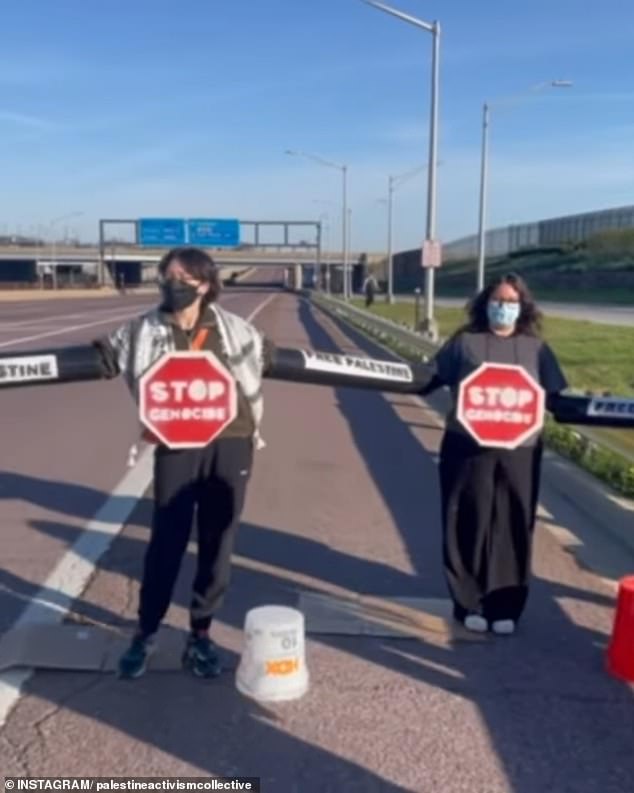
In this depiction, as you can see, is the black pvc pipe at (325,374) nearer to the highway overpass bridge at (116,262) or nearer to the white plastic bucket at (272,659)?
the white plastic bucket at (272,659)

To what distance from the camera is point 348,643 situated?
17.4ft

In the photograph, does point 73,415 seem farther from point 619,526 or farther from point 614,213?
point 614,213

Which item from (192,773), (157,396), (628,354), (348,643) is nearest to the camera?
(192,773)

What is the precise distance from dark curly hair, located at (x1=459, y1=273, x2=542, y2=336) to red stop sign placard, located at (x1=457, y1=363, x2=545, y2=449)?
0.74ft

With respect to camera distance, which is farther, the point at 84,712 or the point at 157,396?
the point at 157,396

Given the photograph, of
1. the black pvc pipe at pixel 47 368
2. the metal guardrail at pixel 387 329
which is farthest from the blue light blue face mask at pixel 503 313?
the metal guardrail at pixel 387 329

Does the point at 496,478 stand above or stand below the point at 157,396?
below

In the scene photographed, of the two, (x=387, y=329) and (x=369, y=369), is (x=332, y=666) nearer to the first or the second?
(x=369, y=369)

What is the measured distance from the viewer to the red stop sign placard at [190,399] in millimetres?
4656

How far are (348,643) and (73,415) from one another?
9681mm

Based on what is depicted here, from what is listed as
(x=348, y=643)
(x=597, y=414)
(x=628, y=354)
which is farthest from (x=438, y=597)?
(x=628, y=354)

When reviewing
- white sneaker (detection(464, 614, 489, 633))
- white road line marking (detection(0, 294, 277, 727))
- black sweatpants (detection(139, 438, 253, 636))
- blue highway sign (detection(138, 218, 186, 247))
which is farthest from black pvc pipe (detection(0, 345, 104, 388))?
blue highway sign (detection(138, 218, 186, 247))

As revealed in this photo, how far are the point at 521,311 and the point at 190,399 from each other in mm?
1766

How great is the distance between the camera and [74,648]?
509cm
